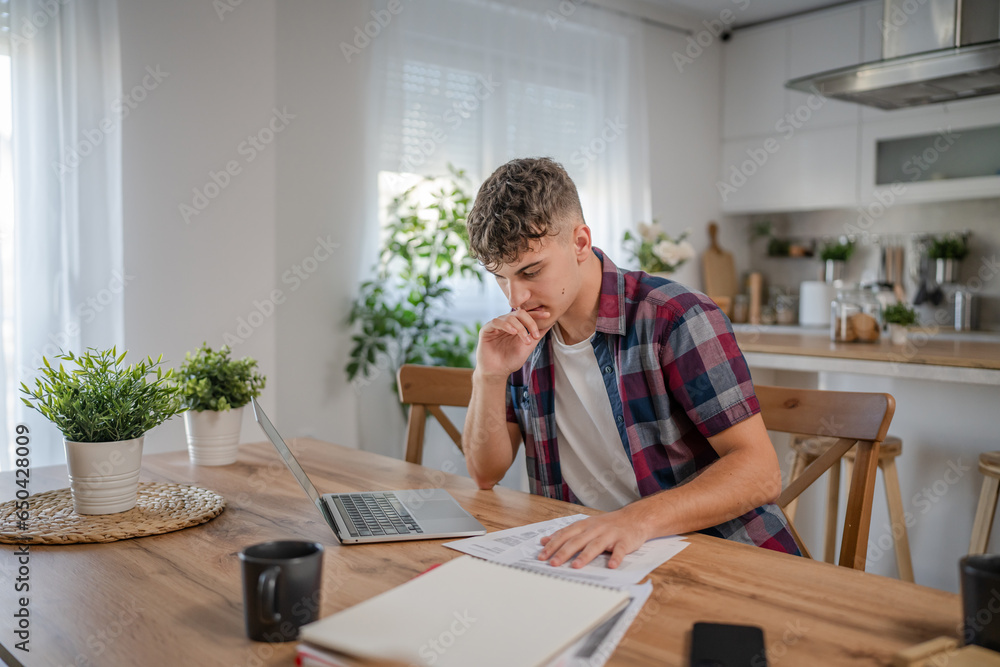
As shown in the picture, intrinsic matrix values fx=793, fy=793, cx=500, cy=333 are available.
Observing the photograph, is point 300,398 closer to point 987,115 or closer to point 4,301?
point 4,301

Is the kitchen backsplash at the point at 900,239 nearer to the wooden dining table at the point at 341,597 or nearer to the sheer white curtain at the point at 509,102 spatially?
the sheer white curtain at the point at 509,102

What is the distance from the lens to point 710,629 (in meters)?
0.79

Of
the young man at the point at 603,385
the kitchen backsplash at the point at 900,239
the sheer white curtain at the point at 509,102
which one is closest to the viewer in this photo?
the young man at the point at 603,385

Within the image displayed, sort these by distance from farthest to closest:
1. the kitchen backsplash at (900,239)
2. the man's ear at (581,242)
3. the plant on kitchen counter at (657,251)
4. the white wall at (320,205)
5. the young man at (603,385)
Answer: the kitchen backsplash at (900,239) → the plant on kitchen counter at (657,251) → the white wall at (320,205) → the man's ear at (581,242) → the young man at (603,385)

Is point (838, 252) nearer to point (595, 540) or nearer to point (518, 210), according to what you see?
point (518, 210)

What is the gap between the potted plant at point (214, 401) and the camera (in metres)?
1.53

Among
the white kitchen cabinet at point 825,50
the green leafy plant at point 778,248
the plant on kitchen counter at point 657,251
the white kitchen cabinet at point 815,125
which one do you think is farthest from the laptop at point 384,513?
the green leafy plant at point 778,248

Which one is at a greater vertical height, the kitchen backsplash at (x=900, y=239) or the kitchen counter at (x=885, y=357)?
the kitchen backsplash at (x=900, y=239)

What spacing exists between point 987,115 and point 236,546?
4230mm

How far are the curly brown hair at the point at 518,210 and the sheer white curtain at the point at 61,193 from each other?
151 centimetres

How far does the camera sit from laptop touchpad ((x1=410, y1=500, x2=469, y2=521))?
1.19 meters

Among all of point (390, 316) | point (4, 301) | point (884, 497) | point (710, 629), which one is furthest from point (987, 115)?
point (4, 301)

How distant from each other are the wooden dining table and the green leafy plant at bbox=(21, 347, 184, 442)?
17 cm

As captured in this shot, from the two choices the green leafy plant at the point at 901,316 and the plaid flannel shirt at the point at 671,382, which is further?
the green leafy plant at the point at 901,316
